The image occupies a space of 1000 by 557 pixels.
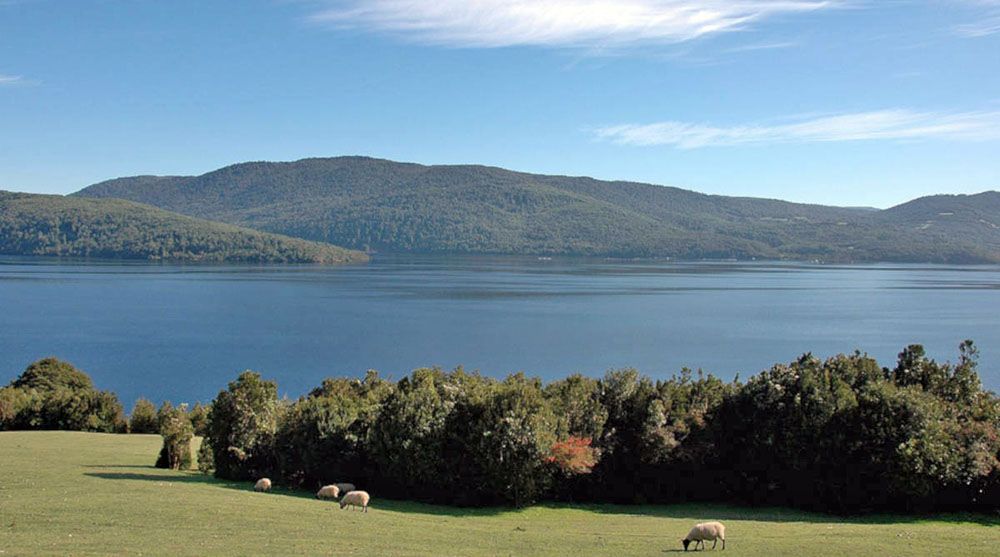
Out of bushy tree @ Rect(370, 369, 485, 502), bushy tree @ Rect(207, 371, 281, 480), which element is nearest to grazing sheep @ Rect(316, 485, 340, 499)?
bushy tree @ Rect(370, 369, 485, 502)

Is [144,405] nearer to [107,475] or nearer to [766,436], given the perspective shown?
[107,475]

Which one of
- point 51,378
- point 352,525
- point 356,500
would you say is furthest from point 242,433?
point 51,378

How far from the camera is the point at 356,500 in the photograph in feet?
89.7

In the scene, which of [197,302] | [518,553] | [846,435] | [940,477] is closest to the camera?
[518,553]

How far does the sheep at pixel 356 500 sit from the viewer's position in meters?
27.2

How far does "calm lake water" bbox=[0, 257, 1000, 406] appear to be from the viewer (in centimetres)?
8825

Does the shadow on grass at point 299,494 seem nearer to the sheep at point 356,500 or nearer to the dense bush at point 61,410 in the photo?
the sheep at point 356,500

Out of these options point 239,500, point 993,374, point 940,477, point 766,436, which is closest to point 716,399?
point 766,436

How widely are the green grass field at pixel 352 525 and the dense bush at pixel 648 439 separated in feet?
4.41

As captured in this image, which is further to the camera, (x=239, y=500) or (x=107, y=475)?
(x=107, y=475)

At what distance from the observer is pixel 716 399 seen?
36.4 metres

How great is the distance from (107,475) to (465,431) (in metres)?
13.1

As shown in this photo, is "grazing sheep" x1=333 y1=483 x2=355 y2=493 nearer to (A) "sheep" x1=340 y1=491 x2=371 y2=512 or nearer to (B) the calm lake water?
(A) "sheep" x1=340 y1=491 x2=371 y2=512

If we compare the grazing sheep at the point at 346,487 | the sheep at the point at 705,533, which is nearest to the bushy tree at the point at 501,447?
the grazing sheep at the point at 346,487
